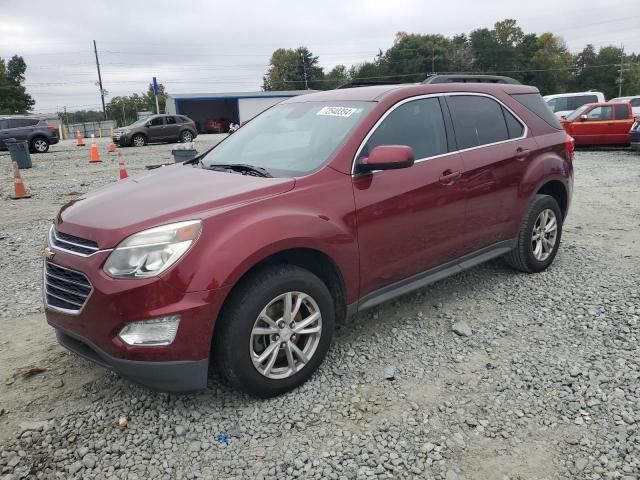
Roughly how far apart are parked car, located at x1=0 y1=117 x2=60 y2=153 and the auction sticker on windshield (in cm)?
2112

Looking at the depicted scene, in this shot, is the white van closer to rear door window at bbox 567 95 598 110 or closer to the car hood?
rear door window at bbox 567 95 598 110

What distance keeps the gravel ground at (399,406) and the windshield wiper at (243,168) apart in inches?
53.0

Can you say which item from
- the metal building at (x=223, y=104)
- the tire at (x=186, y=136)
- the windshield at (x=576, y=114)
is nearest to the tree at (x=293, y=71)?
the metal building at (x=223, y=104)

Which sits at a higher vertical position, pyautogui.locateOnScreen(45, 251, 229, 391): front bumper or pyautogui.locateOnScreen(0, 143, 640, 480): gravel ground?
pyautogui.locateOnScreen(45, 251, 229, 391): front bumper

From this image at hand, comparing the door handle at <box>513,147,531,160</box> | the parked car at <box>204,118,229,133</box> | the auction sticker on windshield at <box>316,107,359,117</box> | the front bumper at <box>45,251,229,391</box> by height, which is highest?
the parked car at <box>204,118,229,133</box>

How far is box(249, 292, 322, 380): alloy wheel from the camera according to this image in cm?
290

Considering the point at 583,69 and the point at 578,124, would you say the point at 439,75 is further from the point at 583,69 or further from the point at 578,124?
the point at 583,69

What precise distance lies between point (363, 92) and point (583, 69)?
9842 centimetres

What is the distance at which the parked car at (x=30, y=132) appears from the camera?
20.8 m

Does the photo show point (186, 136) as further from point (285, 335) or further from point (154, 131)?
point (285, 335)

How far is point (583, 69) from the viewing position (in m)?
86.9

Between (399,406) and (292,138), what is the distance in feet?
6.59

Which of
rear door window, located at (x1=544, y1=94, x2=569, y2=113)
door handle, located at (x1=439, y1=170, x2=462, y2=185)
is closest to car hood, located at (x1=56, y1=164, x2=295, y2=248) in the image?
door handle, located at (x1=439, y1=170, x2=462, y2=185)

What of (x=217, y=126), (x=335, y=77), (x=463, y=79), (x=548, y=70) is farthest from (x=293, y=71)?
(x=463, y=79)
